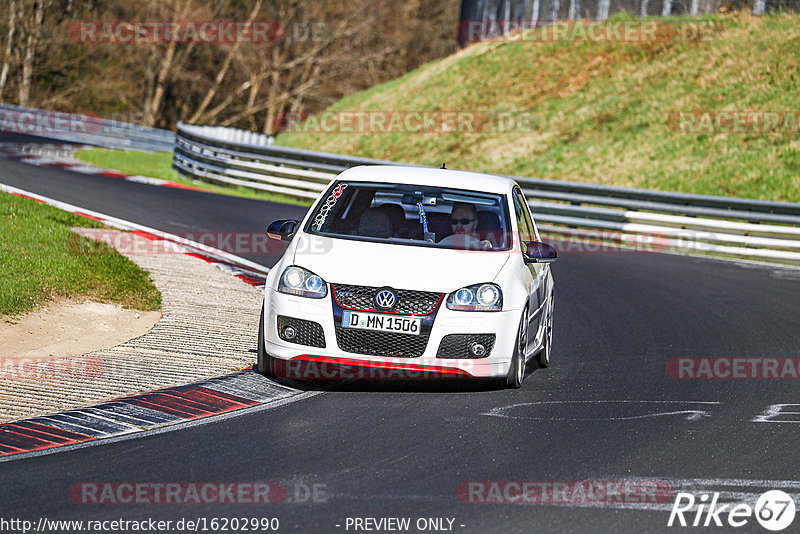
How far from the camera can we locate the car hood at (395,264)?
7996 millimetres

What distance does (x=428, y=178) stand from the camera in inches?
371

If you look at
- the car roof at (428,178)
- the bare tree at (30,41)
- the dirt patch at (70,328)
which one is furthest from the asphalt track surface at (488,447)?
the bare tree at (30,41)

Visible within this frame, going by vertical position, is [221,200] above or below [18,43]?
below

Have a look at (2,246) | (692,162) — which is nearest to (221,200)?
(2,246)

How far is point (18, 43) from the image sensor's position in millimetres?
49219

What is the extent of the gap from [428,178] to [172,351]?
99.0 inches

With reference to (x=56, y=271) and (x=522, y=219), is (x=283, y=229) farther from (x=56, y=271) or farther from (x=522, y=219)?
(x=56, y=271)

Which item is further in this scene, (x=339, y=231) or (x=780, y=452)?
(x=339, y=231)

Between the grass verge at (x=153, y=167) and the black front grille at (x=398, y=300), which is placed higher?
the black front grille at (x=398, y=300)

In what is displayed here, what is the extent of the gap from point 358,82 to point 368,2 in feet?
13.5

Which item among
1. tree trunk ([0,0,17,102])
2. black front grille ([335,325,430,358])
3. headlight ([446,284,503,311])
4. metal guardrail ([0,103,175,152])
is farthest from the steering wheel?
tree trunk ([0,0,17,102])

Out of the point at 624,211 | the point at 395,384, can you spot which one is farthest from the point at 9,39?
the point at 395,384

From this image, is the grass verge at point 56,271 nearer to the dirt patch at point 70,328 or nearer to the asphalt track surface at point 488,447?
the dirt patch at point 70,328

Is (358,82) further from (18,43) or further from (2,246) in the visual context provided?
(2,246)
